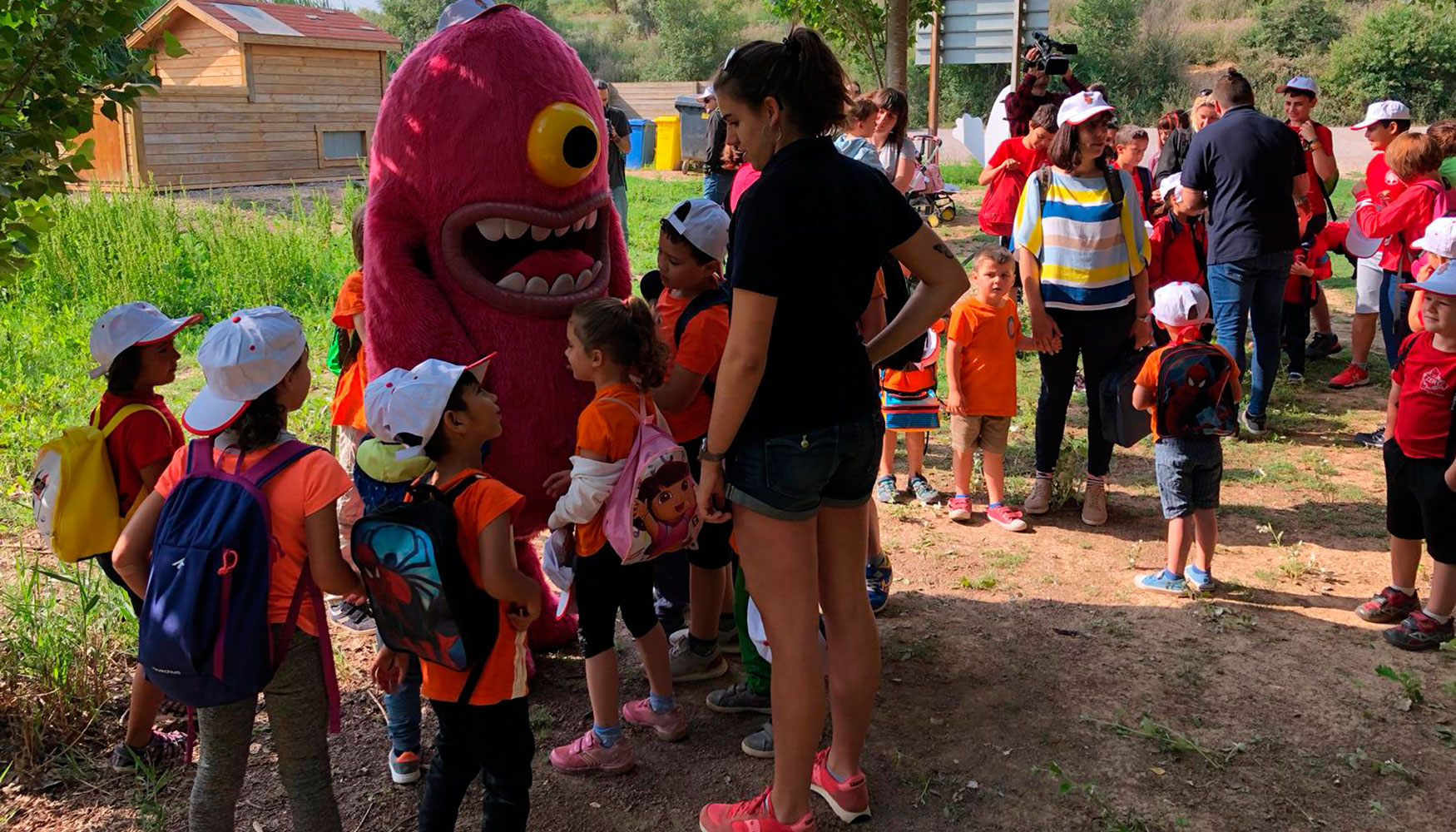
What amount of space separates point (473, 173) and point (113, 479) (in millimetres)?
1218

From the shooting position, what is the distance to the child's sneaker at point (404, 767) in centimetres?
313

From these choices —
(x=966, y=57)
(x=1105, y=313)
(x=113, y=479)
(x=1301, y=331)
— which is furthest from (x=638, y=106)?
(x=113, y=479)

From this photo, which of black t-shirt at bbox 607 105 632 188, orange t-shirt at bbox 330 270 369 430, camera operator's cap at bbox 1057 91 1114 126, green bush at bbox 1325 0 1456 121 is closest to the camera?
orange t-shirt at bbox 330 270 369 430

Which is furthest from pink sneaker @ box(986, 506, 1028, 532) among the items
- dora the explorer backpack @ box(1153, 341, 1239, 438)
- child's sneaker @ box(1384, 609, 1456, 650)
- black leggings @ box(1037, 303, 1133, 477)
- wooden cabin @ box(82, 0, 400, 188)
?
wooden cabin @ box(82, 0, 400, 188)

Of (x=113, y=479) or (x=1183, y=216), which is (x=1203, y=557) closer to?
(x=1183, y=216)

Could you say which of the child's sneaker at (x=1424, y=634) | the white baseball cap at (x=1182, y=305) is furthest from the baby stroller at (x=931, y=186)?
the child's sneaker at (x=1424, y=634)

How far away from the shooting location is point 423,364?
8.03 feet

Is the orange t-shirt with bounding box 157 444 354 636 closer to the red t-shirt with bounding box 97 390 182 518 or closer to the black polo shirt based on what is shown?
the red t-shirt with bounding box 97 390 182 518

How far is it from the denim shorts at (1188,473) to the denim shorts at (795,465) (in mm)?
2004

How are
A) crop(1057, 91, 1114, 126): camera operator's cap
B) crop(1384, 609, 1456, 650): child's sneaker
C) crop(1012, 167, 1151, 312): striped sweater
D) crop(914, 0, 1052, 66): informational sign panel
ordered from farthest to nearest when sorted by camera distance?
1. crop(914, 0, 1052, 66): informational sign panel
2. crop(1012, 167, 1151, 312): striped sweater
3. crop(1057, 91, 1114, 126): camera operator's cap
4. crop(1384, 609, 1456, 650): child's sneaker

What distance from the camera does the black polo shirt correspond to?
5.84m

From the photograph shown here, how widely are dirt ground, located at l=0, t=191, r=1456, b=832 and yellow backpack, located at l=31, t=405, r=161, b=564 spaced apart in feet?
2.55

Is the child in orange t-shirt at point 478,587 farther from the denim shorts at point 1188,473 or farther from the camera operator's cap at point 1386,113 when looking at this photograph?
the camera operator's cap at point 1386,113

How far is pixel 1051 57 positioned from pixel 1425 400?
4000mm
